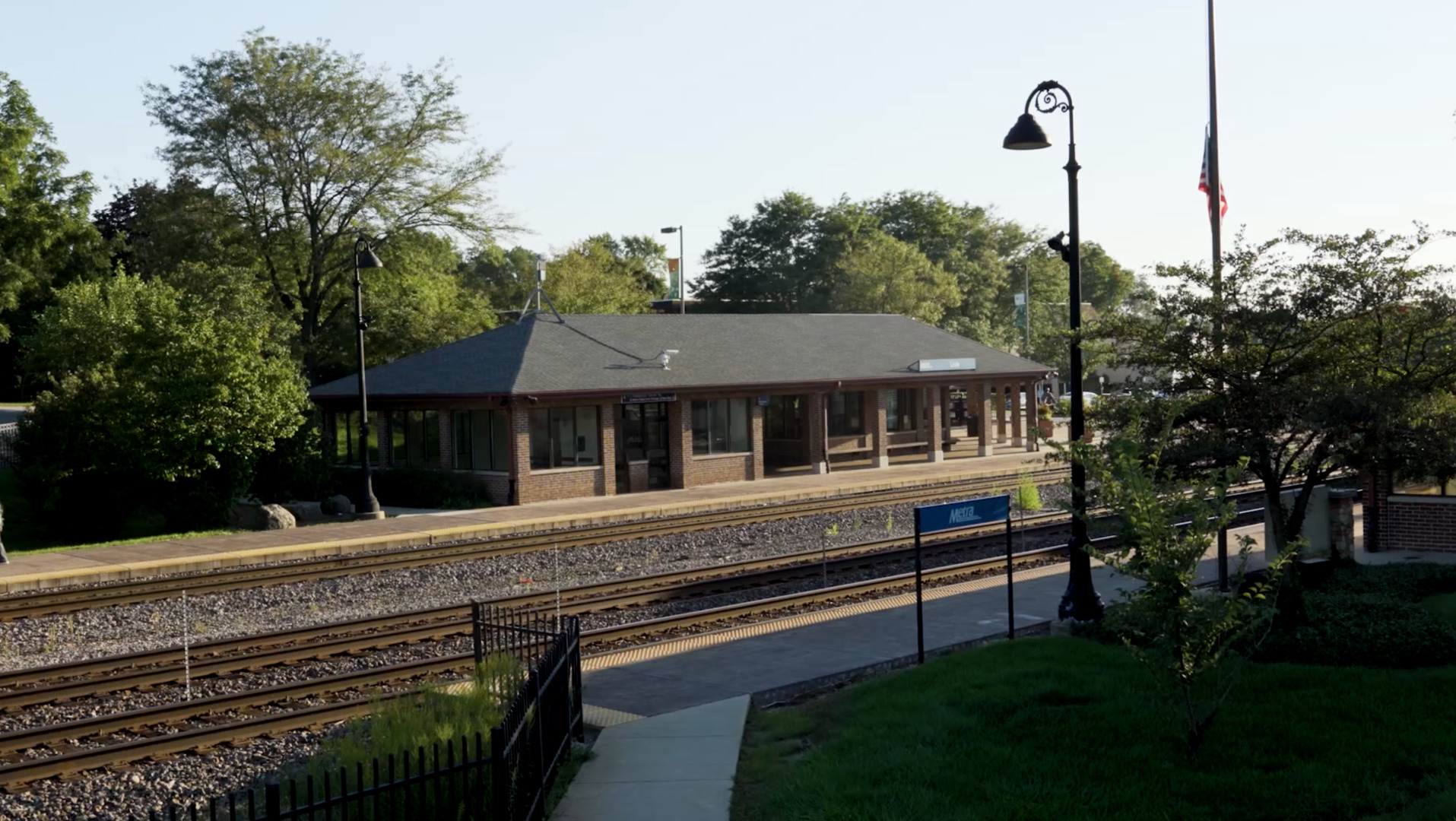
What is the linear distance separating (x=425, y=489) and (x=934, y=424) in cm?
1812

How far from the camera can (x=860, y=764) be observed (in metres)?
9.73

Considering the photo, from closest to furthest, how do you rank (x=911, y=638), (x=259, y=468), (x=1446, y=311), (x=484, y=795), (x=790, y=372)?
(x=484, y=795), (x=1446, y=311), (x=911, y=638), (x=259, y=468), (x=790, y=372)

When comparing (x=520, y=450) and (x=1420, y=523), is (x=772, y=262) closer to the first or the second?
(x=520, y=450)

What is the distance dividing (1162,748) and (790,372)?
2941 cm

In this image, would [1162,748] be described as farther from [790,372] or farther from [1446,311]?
[790,372]

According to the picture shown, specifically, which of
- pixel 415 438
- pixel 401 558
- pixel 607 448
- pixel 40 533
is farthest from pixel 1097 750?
pixel 415 438

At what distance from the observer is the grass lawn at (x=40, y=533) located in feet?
87.6

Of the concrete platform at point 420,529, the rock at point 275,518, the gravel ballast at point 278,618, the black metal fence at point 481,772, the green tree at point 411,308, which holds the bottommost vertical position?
the gravel ballast at point 278,618

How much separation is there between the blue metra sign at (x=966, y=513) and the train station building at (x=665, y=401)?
18.3 meters

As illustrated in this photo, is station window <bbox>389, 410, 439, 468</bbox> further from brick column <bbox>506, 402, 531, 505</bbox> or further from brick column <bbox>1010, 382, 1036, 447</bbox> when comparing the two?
brick column <bbox>1010, 382, 1036, 447</bbox>

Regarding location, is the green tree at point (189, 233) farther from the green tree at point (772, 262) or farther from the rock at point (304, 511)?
the green tree at point (772, 262)

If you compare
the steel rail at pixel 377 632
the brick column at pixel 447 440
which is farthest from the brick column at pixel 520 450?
the steel rail at pixel 377 632

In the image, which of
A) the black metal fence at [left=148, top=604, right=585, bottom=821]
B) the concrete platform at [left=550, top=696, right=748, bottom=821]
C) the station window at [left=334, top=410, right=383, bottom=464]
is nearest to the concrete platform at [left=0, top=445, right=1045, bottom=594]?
the station window at [left=334, top=410, right=383, bottom=464]

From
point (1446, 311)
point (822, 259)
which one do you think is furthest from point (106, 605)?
point (822, 259)
